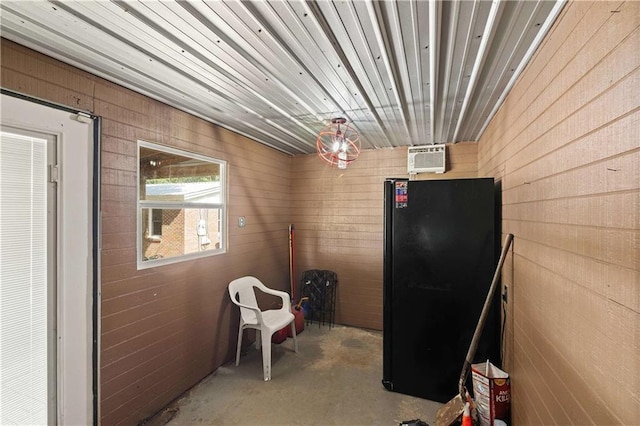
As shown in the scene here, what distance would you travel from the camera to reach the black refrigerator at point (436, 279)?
7.58 feet

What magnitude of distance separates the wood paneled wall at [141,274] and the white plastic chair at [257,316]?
0.14 meters

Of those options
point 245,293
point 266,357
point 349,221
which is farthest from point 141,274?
point 349,221

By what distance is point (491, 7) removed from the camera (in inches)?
47.4

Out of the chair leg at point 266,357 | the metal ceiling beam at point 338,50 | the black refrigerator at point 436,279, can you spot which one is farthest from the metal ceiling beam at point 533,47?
the chair leg at point 266,357

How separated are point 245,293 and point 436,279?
2073mm

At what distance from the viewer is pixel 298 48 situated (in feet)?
5.02

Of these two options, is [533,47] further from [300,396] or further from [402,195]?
[300,396]

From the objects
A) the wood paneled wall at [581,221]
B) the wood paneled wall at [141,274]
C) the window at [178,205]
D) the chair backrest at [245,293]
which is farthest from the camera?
the chair backrest at [245,293]

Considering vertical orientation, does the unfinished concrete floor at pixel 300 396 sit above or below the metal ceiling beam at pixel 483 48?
below

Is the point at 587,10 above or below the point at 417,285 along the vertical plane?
above

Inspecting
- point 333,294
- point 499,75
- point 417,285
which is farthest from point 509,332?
point 333,294

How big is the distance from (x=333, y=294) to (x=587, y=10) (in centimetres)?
374

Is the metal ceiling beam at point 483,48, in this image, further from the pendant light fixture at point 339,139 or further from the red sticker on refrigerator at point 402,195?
the pendant light fixture at point 339,139

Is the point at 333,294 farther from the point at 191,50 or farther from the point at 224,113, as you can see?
the point at 191,50
